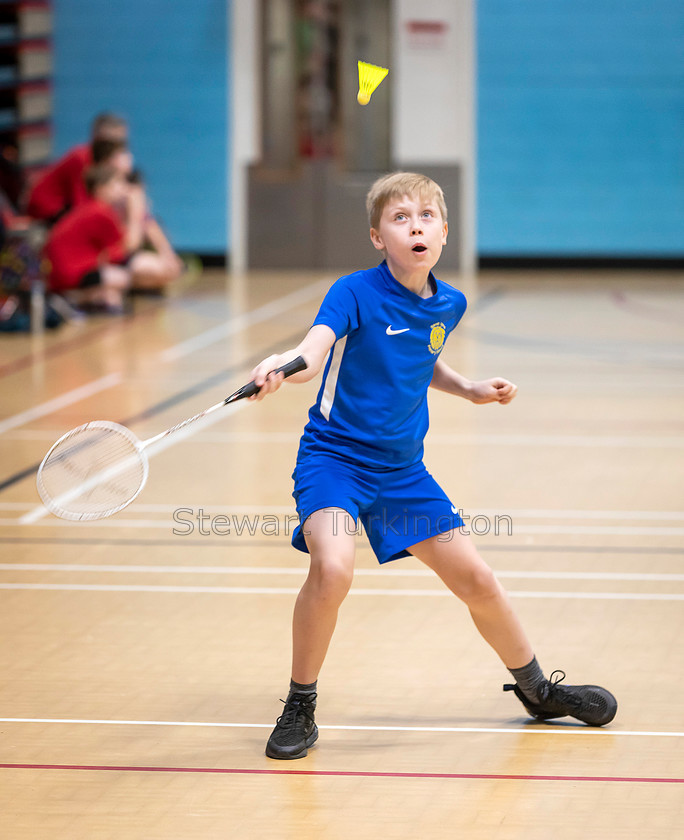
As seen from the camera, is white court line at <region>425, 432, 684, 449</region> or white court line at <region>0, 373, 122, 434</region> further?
white court line at <region>0, 373, 122, 434</region>

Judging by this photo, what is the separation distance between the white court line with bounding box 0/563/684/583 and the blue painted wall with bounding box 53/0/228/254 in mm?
11542

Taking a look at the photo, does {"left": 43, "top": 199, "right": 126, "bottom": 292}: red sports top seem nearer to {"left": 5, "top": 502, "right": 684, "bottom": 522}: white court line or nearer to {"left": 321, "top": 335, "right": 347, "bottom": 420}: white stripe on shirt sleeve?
{"left": 5, "top": 502, "right": 684, "bottom": 522}: white court line

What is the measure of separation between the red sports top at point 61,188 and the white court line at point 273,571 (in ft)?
27.0

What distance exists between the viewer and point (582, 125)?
605 inches

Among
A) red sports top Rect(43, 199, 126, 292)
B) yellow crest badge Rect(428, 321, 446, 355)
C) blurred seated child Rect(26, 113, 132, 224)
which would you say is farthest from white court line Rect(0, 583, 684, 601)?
blurred seated child Rect(26, 113, 132, 224)

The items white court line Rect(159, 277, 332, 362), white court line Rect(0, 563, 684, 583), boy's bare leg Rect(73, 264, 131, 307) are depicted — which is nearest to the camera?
white court line Rect(0, 563, 684, 583)

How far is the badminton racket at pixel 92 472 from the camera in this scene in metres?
3.12

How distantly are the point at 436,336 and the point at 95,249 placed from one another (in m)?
8.99

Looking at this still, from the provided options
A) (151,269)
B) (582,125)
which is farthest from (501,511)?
(582,125)

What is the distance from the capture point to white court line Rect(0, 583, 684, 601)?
446 cm

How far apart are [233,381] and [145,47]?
27.2ft

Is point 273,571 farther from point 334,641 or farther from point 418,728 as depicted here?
point 418,728

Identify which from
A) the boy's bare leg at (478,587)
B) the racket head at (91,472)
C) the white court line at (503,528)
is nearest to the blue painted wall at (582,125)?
the white court line at (503,528)

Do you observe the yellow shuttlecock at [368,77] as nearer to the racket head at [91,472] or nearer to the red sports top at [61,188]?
the racket head at [91,472]
